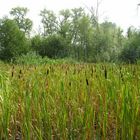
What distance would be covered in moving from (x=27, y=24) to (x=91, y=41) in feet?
43.7

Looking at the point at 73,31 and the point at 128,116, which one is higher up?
the point at 73,31

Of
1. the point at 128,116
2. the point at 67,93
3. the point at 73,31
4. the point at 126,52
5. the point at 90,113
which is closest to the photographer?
the point at 128,116

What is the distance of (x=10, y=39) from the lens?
23875 mm

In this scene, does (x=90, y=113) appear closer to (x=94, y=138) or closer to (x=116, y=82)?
(x=94, y=138)

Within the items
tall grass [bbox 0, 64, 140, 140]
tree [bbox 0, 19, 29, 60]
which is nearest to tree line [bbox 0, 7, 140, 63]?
tree [bbox 0, 19, 29, 60]

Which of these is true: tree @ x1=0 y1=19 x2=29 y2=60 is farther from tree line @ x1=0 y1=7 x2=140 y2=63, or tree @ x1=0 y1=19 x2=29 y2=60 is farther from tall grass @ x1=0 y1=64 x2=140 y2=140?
tall grass @ x1=0 y1=64 x2=140 y2=140

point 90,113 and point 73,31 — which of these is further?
point 73,31

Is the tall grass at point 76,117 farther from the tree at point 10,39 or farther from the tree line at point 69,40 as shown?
the tree at point 10,39

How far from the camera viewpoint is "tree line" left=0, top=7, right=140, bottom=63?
22416 millimetres

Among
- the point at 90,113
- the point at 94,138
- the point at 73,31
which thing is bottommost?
the point at 94,138

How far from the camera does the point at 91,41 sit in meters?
30.0

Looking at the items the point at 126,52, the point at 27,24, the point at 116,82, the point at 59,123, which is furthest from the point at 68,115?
the point at 27,24

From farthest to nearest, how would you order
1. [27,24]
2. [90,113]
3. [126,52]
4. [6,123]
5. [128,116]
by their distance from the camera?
[27,24] < [126,52] < [6,123] < [90,113] < [128,116]

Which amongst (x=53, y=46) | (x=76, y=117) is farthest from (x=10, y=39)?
(x=76, y=117)
